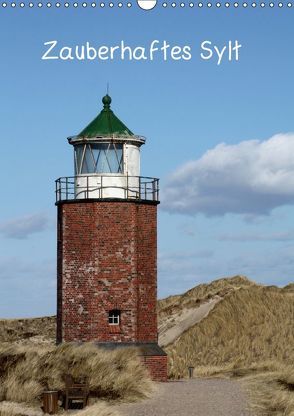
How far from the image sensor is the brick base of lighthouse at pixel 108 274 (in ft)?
103

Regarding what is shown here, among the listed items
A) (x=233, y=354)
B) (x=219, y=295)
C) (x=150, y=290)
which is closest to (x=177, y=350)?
(x=233, y=354)

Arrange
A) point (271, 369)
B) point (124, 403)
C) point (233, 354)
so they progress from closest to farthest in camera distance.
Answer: point (124, 403) → point (271, 369) → point (233, 354)

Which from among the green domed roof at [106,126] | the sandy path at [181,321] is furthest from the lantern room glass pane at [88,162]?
the sandy path at [181,321]

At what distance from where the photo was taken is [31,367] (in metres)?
25.8

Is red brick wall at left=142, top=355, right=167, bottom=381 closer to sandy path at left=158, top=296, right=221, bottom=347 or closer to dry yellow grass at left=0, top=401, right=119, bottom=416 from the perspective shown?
dry yellow grass at left=0, top=401, right=119, bottom=416

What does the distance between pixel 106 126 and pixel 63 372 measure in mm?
8594

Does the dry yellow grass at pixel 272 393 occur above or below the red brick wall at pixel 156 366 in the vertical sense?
below

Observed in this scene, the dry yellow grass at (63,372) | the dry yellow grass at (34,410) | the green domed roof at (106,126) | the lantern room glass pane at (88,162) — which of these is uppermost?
the green domed roof at (106,126)

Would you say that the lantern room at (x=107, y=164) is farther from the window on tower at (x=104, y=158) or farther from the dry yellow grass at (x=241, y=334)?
the dry yellow grass at (x=241, y=334)

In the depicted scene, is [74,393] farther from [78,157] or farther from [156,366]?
[78,157]

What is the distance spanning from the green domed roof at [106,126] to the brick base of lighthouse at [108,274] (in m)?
1.97

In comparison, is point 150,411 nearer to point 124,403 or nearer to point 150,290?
point 124,403

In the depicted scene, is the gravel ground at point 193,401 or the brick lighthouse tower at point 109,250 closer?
the gravel ground at point 193,401

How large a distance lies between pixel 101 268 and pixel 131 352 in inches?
101
